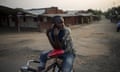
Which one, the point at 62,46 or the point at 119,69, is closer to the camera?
the point at 62,46

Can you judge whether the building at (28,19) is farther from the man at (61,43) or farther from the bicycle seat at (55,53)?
the bicycle seat at (55,53)

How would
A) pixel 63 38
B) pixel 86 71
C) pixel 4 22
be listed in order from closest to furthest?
pixel 63 38 → pixel 86 71 → pixel 4 22

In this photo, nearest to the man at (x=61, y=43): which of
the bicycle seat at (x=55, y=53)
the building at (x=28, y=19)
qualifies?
the bicycle seat at (x=55, y=53)

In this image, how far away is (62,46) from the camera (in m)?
3.80

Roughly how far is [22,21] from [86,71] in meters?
28.7

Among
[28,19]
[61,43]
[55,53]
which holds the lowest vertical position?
[28,19]

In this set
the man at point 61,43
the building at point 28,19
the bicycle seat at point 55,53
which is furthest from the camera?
the building at point 28,19

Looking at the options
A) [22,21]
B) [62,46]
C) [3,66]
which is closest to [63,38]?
[62,46]

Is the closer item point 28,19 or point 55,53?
point 55,53

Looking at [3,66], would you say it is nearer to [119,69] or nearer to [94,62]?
[94,62]

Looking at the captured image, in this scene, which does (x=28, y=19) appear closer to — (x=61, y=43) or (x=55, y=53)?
(x=61, y=43)

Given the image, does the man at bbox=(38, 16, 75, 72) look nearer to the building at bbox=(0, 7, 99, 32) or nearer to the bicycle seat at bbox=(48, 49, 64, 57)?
the bicycle seat at bbox=(48, 49, 64, 57)

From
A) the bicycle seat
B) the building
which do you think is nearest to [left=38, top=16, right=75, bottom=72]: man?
the bicycle seat

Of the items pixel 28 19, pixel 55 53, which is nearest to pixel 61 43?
pixel 55 53
